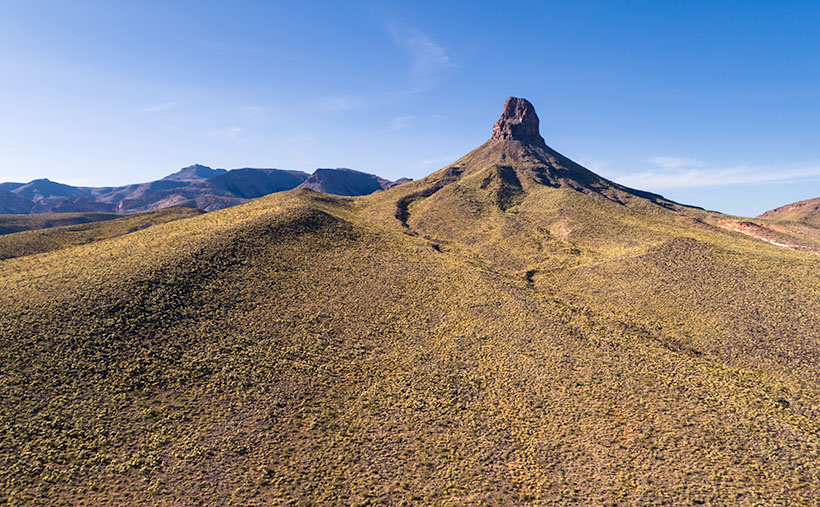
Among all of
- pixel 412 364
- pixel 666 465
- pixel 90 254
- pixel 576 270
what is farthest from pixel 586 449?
pixel 90 254

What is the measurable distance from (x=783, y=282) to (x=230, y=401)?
80006 mm

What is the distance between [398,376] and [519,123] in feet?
594

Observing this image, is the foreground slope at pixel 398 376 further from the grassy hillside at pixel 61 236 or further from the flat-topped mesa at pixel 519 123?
the flat-topped mesa at pixel 519 123

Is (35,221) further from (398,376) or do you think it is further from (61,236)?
(398,376)

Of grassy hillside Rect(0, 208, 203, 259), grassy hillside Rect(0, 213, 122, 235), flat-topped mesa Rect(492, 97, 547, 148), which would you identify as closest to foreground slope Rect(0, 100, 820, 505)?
grassy hillside Rect(0, 208, 203, 259)

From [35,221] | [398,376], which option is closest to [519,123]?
[398,376]

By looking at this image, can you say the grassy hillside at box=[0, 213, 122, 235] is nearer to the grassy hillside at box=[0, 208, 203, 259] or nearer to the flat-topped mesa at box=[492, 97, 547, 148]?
the grassy hillside at box=[0, 208, 203, 259]

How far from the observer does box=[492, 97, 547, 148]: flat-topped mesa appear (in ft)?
605

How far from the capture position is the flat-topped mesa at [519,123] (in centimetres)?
18450

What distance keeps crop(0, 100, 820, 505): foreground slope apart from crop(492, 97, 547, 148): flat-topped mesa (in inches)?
5071

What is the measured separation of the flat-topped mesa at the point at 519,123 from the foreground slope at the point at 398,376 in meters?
129

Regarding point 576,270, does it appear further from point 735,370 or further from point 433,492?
point 433,492

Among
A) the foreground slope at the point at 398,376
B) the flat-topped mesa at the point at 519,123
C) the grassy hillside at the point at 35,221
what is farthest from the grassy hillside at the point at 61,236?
the flat-topped mesa at the point at 519,123

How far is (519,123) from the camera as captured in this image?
607ft
